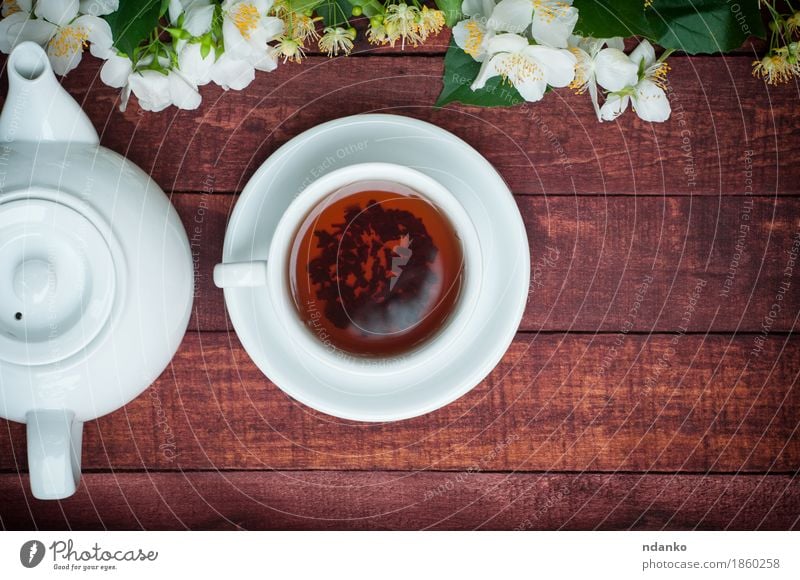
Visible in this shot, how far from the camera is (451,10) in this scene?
489 mm

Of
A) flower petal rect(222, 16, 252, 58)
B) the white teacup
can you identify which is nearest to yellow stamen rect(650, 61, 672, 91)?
the white teacup

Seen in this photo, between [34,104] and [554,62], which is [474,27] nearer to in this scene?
[554,62]

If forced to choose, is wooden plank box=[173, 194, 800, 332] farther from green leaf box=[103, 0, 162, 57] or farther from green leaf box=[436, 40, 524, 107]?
green leaf box=[103, 0, 162, 57]

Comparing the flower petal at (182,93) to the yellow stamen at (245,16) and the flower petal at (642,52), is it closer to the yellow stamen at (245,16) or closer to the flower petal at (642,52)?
the yellow stamen at (245,16)

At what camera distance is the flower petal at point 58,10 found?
49 cm

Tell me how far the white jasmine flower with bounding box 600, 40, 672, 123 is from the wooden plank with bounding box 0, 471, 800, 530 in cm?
31

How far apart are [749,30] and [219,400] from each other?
526mm

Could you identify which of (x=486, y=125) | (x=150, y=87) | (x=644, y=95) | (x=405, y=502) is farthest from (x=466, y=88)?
(x=405, y=502)

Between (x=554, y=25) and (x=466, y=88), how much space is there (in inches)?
3.4

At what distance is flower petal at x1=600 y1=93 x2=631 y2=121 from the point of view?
523 mm

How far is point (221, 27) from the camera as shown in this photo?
1.59 feet

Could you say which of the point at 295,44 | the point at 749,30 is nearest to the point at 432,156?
the point at 295,44

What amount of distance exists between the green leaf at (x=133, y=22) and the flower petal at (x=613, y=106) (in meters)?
0.34
